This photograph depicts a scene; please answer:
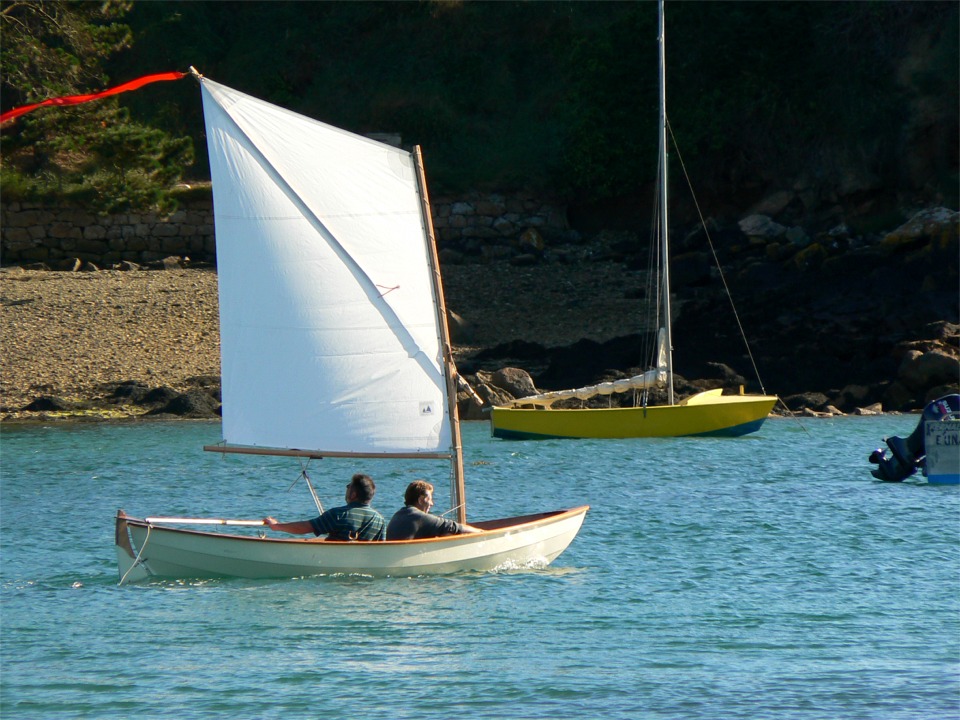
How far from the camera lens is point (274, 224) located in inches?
532

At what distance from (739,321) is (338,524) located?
22.7 metres

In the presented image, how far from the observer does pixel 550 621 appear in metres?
12.4

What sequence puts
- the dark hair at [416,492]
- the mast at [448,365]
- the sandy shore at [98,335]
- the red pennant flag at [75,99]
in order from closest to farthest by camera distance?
1. the red pennant flag at [75,99]
2. the dark hair at [416,492]
3. the mast at [448,365]
4. the sandy shore at [98,335]

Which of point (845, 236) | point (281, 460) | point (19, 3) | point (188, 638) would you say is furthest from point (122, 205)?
point (188, 638)

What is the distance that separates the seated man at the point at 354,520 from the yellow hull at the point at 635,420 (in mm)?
13975

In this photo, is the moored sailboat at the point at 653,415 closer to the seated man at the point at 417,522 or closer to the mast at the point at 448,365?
the mast at the point at 448,365

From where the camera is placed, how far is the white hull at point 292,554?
12.6 m

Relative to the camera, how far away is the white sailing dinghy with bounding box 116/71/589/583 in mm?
13398

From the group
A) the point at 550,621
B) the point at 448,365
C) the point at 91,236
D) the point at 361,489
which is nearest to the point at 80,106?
the point at 91,236

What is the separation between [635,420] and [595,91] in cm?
1910

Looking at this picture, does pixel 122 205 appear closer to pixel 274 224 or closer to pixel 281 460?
pixel 281 460

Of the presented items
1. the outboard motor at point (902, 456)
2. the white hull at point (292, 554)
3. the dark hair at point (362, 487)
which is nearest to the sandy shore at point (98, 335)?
the outboard motor at point (902, 456)

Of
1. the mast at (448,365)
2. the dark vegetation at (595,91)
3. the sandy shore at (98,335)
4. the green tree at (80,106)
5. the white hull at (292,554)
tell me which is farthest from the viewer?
the dark vegetation at (595,91)

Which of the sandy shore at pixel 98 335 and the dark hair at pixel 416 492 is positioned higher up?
the sandy shore at pixel 98 335
